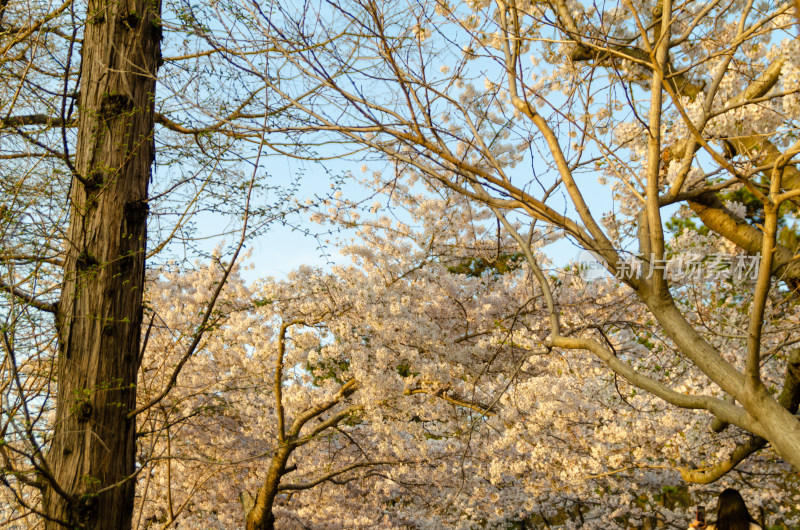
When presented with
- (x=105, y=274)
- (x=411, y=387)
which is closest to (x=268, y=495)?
(x=411, y=387)

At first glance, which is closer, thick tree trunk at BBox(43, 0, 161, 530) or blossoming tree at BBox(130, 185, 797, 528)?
thick tree trunk at BBox(43, 0, 161, 530)

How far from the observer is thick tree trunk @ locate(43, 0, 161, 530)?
11.9 ft

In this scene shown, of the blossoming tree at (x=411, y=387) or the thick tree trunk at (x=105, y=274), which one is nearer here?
the thick tree trunk at (x=105, y=274)

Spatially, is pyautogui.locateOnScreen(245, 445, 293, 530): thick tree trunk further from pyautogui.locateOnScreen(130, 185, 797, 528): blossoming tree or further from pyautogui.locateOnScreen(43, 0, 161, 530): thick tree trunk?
pyautogui.locateOnScreen(43, 0, 161, 530): thick tree trunk

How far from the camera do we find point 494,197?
3.91 m

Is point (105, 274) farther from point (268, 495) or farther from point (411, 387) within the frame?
point (268, 495)

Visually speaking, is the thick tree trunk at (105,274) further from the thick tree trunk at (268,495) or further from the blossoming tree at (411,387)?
the thick tree trunk at (268,495)

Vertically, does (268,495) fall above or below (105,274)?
below

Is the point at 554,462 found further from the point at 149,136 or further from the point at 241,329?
the point at 149,136

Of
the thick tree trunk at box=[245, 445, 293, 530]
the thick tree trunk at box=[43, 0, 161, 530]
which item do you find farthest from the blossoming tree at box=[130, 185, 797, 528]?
the thick tree trunk at box=[43, 0, 161, 530]

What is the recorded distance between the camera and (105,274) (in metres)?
3.92

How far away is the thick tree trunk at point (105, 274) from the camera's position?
11.9 ft

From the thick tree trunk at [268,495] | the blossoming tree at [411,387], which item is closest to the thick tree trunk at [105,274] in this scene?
the blossoming tree at [411,387]

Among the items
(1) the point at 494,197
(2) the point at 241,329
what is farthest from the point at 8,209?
(2) the point at 241,329
